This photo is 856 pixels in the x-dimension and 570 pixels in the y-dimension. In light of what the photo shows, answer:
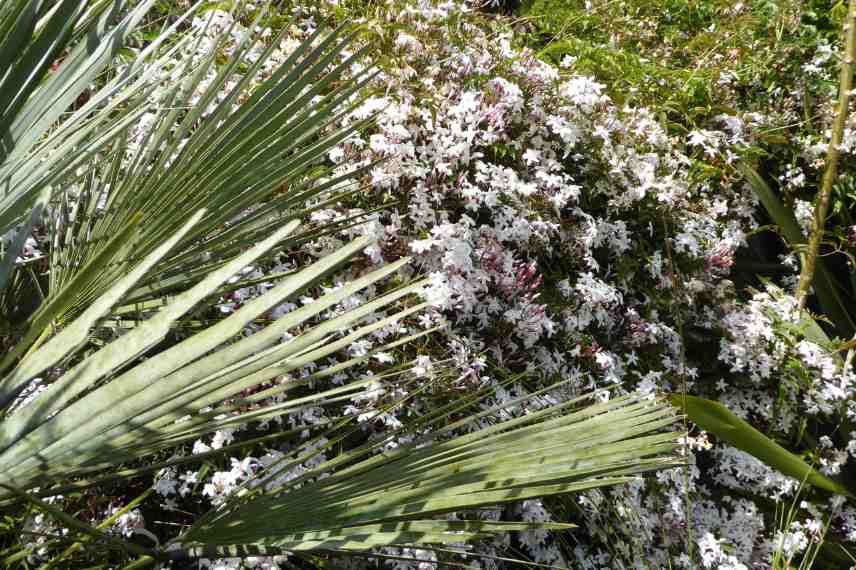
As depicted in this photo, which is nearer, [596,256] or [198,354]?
[198,354]

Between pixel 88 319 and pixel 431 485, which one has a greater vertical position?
pixel 88 319

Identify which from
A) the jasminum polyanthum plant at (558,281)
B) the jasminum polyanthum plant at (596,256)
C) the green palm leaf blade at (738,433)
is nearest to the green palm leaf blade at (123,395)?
the jasminum polyanthum plant at (558,281)

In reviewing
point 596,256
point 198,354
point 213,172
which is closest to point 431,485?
point 198,354

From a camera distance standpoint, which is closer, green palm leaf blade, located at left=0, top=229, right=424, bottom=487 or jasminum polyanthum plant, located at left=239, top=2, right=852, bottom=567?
green palm leaf blade, located at left=0, top=229, right=424, bottom=487

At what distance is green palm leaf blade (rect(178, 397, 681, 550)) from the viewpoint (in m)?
0.87

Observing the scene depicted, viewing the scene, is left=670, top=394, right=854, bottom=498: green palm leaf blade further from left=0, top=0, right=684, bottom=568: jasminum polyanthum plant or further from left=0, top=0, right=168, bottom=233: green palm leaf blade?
left=0, top=0, right=168, bottom=233: green palm leaf blade

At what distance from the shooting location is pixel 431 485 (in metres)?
0.92

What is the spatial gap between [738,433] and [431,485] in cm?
180

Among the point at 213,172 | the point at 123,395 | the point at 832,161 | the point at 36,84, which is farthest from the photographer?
the point at 832,161

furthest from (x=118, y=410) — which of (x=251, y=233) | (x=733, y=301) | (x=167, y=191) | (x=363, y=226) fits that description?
(x=733, y=301)

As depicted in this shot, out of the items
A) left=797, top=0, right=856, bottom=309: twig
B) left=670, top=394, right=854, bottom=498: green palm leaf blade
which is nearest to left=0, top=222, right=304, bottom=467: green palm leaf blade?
left=670, top=394, right=854, bottom=498: green palm leaf blade

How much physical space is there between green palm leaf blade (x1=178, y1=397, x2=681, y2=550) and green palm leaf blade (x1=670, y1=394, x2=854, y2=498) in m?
1.36

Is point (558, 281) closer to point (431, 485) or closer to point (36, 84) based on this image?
point (431, 485)

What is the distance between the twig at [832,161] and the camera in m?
3.20
